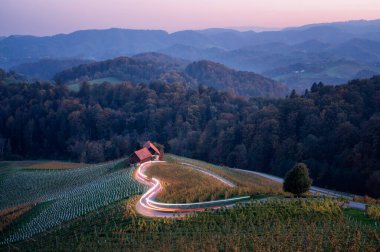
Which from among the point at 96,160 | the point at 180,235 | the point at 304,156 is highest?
the point at 180,235

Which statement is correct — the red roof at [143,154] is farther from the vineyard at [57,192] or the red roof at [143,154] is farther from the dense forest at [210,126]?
the dense forest at [210,126]

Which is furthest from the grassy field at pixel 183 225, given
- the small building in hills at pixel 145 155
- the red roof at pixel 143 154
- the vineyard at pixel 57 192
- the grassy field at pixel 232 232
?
the red roof at pixel 143 154

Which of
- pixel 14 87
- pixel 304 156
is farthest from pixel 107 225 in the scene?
pixel 14 87

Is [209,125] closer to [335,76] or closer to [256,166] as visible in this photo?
[256,166]

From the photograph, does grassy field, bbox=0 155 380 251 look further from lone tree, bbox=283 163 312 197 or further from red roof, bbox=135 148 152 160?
red roof, bbox=135 148 152 160

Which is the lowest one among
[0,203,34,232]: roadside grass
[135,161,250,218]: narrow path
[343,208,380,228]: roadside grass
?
[0,203,34,232]: roadside grass

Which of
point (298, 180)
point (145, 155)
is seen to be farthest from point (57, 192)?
point (298, 180)

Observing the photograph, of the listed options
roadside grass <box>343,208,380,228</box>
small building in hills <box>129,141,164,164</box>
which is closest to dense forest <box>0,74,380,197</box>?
small building in hills <box>129,141,164,164</box>

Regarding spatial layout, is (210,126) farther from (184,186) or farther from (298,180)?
(298,180)
